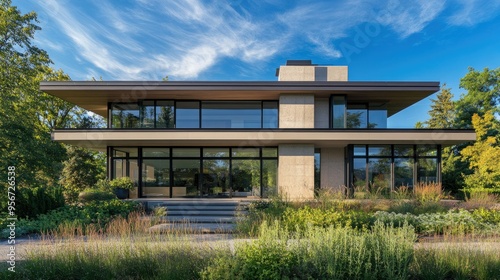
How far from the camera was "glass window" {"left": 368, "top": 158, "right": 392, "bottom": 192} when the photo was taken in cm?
1449

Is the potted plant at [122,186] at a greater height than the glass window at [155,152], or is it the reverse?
the glass window at [155,152]

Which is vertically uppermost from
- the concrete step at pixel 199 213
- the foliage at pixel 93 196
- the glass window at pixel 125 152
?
the glass window at pixel 125 152

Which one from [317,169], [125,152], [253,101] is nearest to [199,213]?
[125,152]

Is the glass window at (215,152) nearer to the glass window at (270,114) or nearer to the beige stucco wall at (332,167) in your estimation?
the glass window at (270,114)

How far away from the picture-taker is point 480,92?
86.6ft

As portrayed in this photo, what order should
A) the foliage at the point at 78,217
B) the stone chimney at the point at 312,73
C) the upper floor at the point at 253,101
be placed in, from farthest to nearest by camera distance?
the stone chimney at the point at 312,73, the upper floor at the point at 253,101, the foliage at the point at 78,217

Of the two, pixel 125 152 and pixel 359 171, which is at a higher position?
pixel 125 152

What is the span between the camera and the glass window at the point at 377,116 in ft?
52.7

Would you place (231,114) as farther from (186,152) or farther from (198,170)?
(198,170)

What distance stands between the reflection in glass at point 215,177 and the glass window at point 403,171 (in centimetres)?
989

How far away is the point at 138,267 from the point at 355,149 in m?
13.2

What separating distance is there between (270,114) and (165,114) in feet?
21.4

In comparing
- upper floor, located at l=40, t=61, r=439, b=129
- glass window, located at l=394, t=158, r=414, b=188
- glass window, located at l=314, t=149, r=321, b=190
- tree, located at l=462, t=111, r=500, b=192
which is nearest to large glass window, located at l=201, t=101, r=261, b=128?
upper floor, located at l=40, t=61, r=439, b=129

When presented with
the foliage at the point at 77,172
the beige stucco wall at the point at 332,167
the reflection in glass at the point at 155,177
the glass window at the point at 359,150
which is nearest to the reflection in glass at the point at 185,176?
the reflection in glass at the point at 155,177
